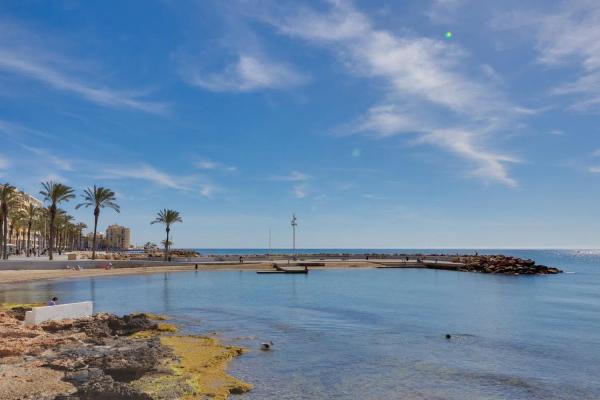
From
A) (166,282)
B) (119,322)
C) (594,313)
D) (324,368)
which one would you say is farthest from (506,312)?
(166,282)

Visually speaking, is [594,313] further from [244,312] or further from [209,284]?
[209,284]

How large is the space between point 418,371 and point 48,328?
19.2m

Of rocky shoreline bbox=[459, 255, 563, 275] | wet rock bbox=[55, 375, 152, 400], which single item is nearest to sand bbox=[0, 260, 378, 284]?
rocky shoreline bbox=[459, 255, 563, 275]

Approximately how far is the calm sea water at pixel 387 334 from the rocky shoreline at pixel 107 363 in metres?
1.63

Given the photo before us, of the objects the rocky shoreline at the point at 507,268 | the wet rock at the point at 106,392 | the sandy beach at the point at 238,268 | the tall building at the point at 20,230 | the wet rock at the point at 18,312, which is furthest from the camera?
the tall building at the point at 20,230

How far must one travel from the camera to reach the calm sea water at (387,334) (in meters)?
17.7

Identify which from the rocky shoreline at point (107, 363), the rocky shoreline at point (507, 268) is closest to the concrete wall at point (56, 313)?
the rocky shoreline at point (107, 363)

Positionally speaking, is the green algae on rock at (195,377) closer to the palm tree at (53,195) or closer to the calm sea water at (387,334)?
the calm sea water at (387,334)

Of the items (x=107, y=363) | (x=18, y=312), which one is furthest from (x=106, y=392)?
(x=18, y=312)

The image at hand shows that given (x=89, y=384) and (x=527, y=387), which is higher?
(x=89, y=384)

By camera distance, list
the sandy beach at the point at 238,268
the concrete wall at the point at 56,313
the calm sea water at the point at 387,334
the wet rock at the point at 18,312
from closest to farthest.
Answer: the calm sea water at the point at 387,334
the concrete wall at the point at 56,313
the wet rock at the point at 18,312
the sandy beach at the point at 238,268

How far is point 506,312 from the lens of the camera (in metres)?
39.6

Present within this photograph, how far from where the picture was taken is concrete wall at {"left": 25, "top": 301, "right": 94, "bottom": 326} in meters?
25.2

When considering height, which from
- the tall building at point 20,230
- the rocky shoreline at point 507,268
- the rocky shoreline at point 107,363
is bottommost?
the rocky shoreline at point 507,268
